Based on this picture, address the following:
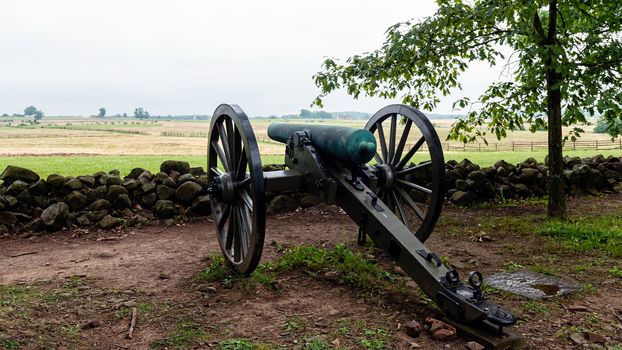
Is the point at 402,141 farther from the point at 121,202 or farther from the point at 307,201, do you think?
the point at 121,202

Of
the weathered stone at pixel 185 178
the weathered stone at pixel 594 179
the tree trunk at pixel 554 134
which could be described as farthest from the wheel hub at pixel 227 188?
the weathered stone at pixel 594 179

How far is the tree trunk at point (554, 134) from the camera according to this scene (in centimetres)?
745

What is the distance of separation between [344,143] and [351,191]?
447 millimetres

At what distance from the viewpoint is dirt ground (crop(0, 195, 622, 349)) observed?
3.65m

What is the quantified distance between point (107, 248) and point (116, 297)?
211 centimetres

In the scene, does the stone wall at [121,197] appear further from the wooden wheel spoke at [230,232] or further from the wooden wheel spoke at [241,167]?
the wooden wheel spoke at [241,167]

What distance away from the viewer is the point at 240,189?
4738 mm

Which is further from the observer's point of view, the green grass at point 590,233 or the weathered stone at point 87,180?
the weathered stone at point 87,180

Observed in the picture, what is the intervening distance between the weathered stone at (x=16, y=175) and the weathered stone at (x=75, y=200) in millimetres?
652

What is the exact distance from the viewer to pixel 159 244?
21.8ft

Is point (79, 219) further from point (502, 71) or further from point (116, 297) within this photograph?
point (502, 71)

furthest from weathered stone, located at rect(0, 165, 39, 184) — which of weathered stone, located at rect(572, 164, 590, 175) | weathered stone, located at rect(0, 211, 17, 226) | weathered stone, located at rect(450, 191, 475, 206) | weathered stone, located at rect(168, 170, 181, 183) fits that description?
weathered stone, located at rect(572, 164, 590, 175)

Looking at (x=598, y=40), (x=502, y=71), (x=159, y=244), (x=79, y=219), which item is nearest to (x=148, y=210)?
Result: (x=79, y=219)

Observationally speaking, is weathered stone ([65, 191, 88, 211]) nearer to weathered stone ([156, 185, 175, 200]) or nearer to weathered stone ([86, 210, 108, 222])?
weathered stone ([86, 210, 108, 222])
